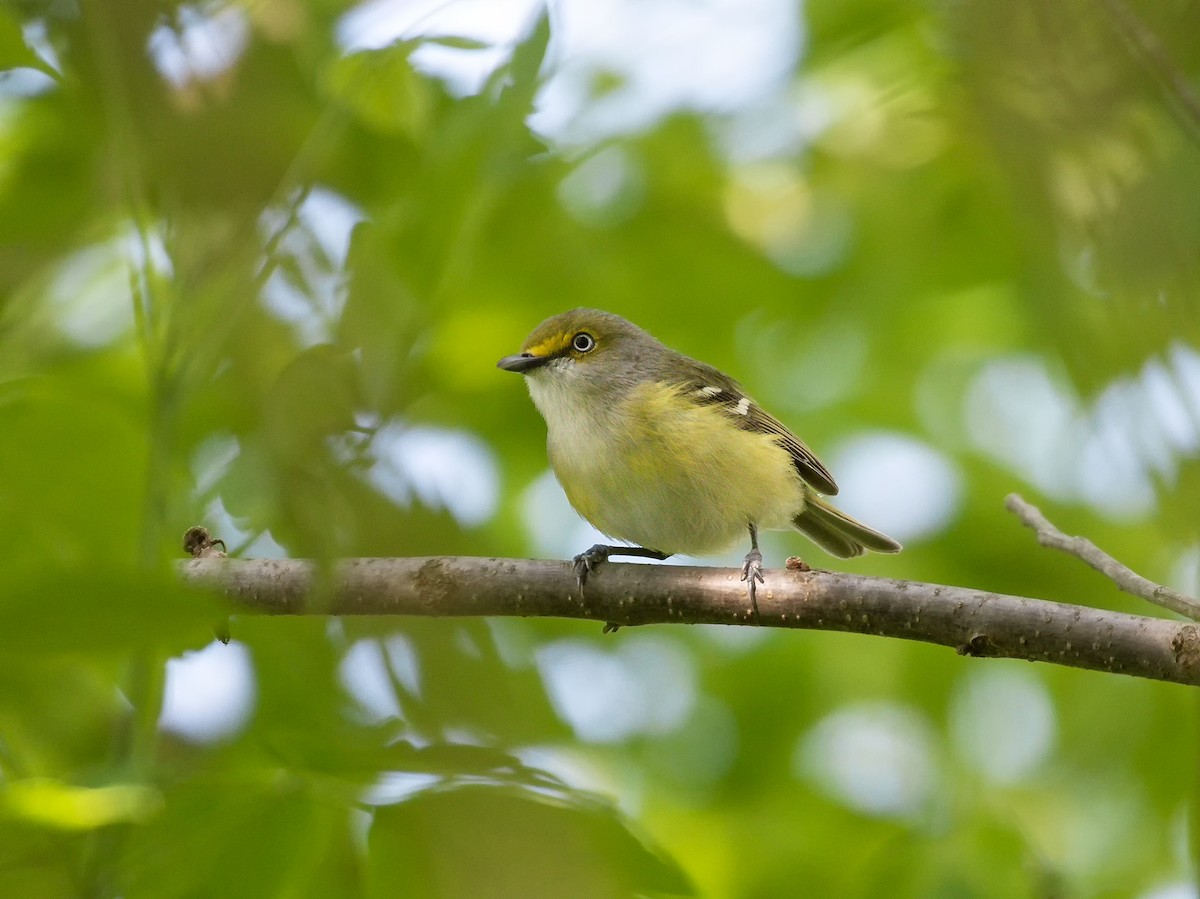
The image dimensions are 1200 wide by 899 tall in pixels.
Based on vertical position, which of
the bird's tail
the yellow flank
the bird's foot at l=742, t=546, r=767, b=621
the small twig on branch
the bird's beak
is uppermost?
the small twig on branch

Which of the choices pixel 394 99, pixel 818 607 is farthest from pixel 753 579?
pixel 394 99

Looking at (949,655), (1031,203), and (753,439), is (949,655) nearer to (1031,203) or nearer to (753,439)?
(753,439)

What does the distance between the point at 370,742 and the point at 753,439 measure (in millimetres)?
4334

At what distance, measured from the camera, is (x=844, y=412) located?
683 centimetres

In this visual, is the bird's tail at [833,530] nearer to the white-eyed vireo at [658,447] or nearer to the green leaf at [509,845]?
the white-eyed vireo at [658,447]

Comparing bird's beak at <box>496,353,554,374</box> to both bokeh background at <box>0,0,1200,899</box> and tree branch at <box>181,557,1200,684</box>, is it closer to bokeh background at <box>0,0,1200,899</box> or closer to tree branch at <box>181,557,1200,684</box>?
bokeh background at <box>0,0,1200,899</box>

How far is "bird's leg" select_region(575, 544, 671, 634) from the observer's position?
3.62m

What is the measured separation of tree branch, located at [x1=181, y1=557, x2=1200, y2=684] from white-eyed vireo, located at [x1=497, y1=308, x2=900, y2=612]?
1431 millimetres

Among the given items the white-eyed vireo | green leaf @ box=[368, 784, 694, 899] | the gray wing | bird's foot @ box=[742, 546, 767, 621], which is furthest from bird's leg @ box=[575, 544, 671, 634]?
green leaf @ box=[368, 784, 694, 899]

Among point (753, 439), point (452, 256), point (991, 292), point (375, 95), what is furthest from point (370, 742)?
point (991, 292)

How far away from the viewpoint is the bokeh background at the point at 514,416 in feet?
4.21

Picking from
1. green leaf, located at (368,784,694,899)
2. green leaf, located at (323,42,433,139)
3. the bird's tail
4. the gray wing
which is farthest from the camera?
the bird's tail

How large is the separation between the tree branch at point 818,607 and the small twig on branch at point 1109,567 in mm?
97

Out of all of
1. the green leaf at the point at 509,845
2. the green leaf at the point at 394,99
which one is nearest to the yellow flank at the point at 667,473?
the green leaf at the point at 394,99
